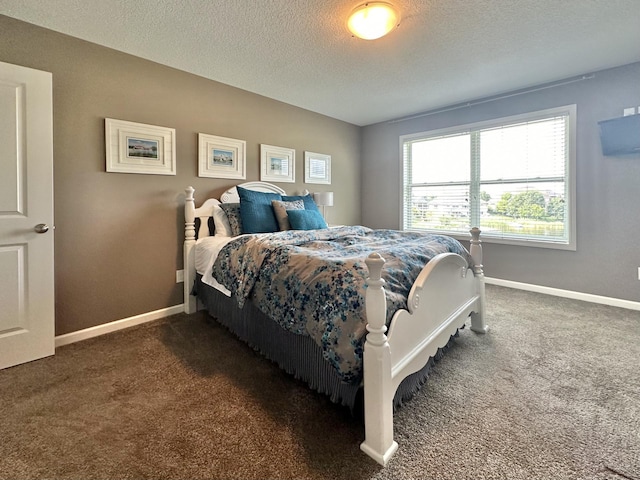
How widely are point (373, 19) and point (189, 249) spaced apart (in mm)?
2419

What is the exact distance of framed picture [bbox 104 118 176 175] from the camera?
97.9 inches

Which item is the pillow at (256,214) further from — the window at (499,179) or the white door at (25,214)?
the window at (499,179)

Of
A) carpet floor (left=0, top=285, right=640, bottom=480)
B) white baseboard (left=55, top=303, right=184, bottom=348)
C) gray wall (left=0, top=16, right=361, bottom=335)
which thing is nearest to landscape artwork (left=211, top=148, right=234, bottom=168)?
gray wall (left=0, top=16, right=361, bottom=335)

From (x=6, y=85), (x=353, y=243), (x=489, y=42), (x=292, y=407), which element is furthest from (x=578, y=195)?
(x=6, y=85)

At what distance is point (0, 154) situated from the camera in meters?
1.89

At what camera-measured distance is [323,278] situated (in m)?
1.50

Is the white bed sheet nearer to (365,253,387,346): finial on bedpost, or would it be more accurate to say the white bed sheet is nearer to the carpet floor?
the carpet floor

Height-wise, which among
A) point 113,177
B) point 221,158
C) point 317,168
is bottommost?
point 113,177

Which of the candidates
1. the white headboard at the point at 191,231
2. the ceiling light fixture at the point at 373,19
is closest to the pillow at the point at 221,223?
the white headboard at the point at 191,231

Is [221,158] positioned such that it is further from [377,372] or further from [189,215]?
[377,372]

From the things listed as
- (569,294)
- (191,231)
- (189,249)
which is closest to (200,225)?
(191,231)

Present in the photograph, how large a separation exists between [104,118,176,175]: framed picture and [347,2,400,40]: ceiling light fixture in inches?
73.9

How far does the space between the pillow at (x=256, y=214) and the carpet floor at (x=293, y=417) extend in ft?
3.58

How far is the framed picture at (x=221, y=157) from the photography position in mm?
3045
